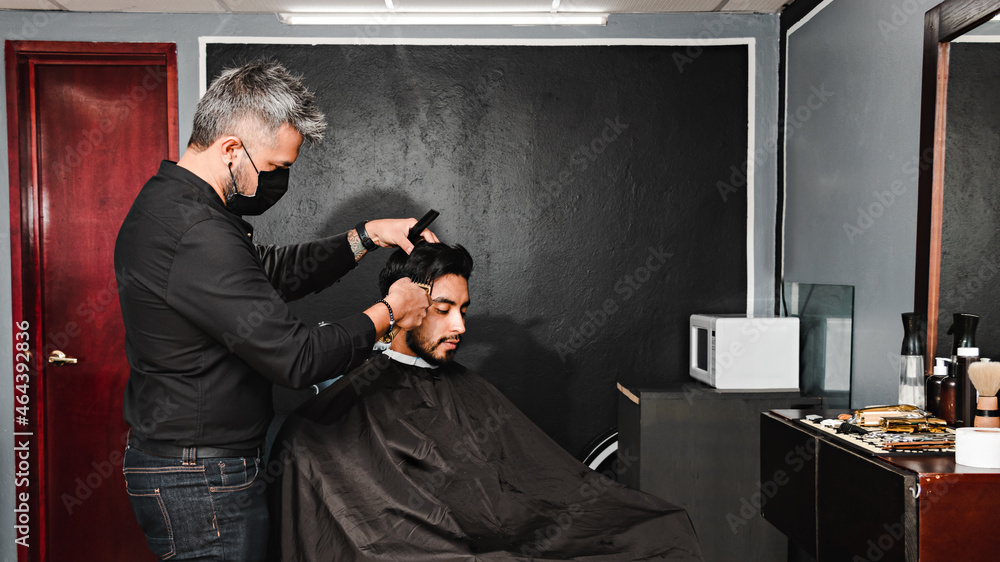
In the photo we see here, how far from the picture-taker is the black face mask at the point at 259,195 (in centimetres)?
152

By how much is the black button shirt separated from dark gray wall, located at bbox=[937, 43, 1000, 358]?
5.10ft

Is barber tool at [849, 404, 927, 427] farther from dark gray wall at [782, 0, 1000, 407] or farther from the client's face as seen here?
the client's face

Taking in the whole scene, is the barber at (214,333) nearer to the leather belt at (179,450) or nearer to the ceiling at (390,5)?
the leather belt at (179,450)

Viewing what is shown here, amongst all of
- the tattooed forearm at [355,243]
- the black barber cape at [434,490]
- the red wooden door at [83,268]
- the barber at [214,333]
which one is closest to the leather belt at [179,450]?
the barber at [214,333]

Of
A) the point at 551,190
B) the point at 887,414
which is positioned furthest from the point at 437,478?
the point at 551,190

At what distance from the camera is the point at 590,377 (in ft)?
10.0

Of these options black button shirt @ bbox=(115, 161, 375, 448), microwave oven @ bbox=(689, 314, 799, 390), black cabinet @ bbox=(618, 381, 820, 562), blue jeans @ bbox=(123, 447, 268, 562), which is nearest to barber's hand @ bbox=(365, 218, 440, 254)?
black button shirt @ bbox=(115, 161, 375, 448)

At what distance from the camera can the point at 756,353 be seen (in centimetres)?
268

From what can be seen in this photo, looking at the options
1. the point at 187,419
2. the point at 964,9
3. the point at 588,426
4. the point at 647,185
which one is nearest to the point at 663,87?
the point at 647,185

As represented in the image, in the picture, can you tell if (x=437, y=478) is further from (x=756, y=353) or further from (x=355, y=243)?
(x=756, y=353)

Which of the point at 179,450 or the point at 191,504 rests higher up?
the point at 179,450

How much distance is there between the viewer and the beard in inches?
87.4

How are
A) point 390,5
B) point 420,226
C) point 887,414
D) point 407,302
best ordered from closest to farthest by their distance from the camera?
point 407,302 < point 887,414 < point 420,226 < point 390,5

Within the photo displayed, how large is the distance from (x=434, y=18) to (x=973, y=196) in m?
2.21
